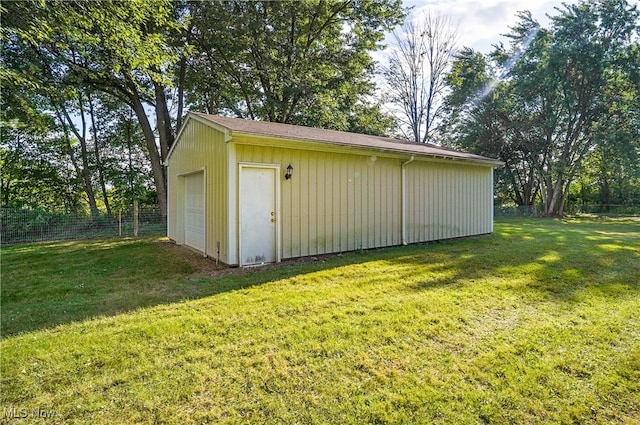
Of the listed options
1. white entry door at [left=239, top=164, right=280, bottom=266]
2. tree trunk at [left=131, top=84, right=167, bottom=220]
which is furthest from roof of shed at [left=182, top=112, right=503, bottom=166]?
tree trunk at [left=131, top=84, right=167, bottom=220]

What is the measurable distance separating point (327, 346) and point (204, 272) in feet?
10.9

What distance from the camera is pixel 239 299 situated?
3992 mm

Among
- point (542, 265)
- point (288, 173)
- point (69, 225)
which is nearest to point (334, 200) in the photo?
point (288, 173)

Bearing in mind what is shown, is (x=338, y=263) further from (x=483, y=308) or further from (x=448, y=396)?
(x=448, y=396)

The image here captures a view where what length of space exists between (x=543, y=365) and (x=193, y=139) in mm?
7176

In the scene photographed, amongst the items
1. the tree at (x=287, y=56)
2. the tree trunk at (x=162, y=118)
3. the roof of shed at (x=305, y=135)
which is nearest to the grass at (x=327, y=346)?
the roof of shed at (x=305, y=135)

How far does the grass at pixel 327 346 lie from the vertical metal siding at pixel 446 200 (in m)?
2.98

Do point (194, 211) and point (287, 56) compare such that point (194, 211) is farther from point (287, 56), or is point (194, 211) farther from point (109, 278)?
point (287, 56)

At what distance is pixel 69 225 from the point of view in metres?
9.80

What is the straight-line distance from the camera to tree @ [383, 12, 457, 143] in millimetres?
20234

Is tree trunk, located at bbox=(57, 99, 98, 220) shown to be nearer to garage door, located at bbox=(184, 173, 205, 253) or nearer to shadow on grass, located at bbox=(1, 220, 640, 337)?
shadow on grass, located at bbox=(1, 220, 640, 337)

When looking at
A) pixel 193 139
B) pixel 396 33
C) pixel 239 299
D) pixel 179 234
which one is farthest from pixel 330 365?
pixel 396 33

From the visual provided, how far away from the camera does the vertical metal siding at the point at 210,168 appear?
577cm

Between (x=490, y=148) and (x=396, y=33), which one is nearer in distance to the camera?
(x=396, y=33)
